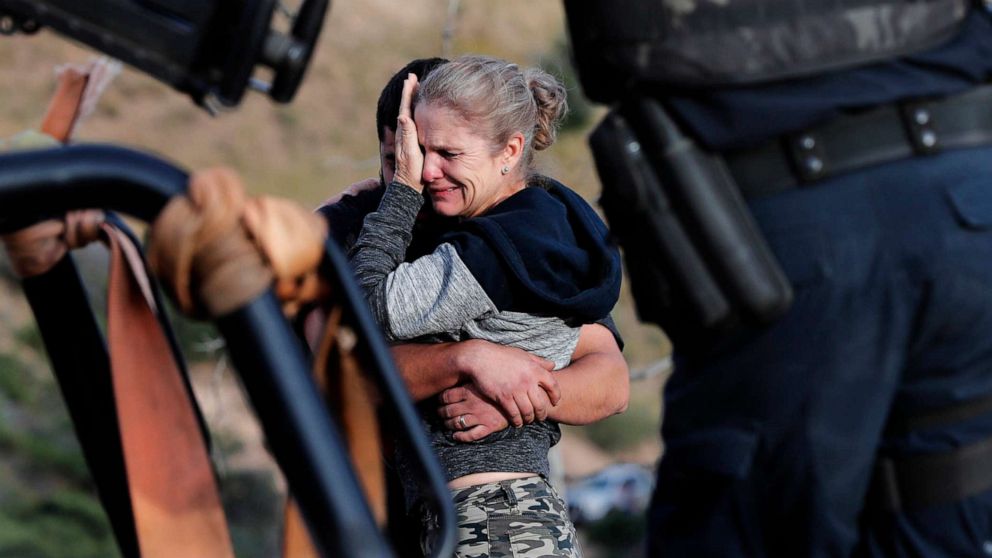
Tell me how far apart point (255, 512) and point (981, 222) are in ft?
35.7

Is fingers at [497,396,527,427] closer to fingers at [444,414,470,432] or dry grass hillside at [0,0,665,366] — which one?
fingers at [444,414,470,432]

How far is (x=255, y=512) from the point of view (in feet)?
39.4

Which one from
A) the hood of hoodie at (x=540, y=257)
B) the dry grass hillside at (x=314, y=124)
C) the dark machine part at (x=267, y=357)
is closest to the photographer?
the dark machine part at (x=267, y=357)

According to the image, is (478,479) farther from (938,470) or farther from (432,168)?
(938,470)

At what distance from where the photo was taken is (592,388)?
2906 mm

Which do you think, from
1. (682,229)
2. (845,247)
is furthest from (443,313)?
(845,247)

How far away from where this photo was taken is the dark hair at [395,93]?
3.02 metres

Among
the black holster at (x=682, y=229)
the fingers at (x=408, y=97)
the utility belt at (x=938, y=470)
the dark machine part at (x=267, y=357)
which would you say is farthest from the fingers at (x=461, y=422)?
the dark machine part at (x=267, y=357)

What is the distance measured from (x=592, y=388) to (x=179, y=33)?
1547 millimetres

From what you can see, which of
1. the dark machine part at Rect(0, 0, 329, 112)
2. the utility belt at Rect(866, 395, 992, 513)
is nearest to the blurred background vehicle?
the utility belt at Rect(866, 395, 992, 513)

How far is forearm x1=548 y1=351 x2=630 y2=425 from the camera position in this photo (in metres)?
2.84

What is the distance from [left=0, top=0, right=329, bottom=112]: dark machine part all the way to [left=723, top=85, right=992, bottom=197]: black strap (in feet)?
2.15

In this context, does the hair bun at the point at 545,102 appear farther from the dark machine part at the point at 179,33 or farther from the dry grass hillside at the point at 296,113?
the dry grass hillside at the point at 296,113

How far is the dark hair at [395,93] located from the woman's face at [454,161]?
17 centimetres
